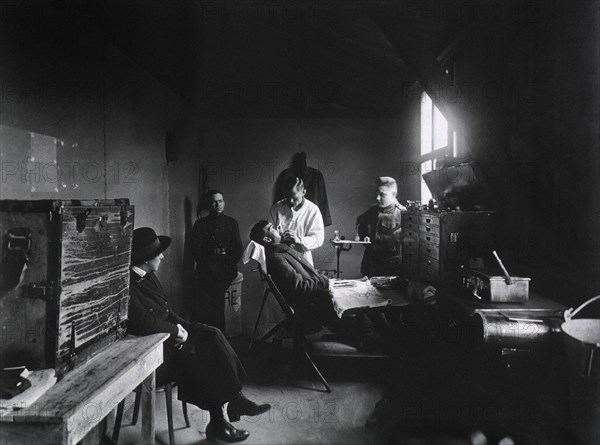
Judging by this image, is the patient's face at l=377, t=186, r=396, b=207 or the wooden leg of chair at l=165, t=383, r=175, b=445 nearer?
the wooden leg of chair at l=165, t=383, r=175, b=445

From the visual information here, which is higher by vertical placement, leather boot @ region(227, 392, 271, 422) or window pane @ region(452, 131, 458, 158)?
window pane @ region(452, 131, 458, 158)

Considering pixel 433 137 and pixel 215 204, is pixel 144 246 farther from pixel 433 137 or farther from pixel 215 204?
pixel 433 137

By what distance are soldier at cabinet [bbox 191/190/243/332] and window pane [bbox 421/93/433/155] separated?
3.40m

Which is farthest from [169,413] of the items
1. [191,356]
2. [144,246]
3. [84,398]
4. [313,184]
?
[313,184]

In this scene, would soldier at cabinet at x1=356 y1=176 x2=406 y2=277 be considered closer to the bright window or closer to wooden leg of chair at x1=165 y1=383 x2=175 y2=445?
the bright window

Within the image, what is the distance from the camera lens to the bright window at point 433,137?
543cm

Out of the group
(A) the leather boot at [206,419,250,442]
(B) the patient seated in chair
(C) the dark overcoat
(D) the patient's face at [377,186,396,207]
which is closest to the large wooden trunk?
(C) the dark overcoat

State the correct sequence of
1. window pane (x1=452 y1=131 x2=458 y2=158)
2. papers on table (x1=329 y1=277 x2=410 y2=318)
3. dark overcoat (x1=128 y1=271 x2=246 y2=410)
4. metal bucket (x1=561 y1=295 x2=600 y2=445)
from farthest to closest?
window pane (x1=452 y1=131 x2=458 y2=158), papers on table (x1=329 y1=277 x2=410 y2=318), dark overcoat (x1=128 y1=271 x2=246 y2=410), metal bucket (x1=561 y1=295 x2=600 y2=445)

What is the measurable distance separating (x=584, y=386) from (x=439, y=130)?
4.63 meters

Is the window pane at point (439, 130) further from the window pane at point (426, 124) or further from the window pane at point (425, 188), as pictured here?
the window pane at point (425, 188)

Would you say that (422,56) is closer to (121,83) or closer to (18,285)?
(121,83)

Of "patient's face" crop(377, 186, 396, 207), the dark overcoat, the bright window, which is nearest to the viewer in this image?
the dark overcoat

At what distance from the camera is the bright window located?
543 centimetres

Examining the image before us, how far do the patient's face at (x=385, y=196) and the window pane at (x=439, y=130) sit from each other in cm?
100
